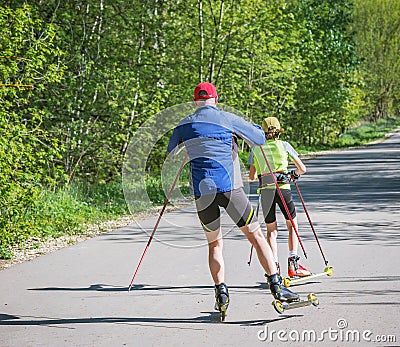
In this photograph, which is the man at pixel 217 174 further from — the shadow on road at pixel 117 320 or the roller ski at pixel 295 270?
the roller ski at pixel 295 270

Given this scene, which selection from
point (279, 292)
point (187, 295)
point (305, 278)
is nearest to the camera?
point (279, 292)

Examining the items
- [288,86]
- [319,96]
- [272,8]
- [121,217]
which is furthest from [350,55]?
[121,217]

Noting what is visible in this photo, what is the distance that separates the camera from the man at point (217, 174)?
670 centimetres

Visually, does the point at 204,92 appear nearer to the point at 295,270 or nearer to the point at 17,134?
the point at 295,270

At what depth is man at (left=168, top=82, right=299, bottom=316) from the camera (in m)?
6.70

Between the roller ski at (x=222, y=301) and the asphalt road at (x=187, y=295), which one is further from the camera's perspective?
the roller ski at (x=222, y=301)

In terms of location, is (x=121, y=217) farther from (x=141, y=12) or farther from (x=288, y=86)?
(x=288, y=86)

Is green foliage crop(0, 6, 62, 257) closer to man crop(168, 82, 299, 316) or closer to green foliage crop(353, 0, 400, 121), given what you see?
man crop(168, 82, 299, 316)

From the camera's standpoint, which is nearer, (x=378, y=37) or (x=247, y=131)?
(x=247, y=131)

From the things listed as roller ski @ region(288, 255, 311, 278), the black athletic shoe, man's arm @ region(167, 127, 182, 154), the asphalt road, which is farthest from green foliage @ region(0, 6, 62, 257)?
the black athletic shoe

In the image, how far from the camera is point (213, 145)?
6707 mm

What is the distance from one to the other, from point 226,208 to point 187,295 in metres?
1.32

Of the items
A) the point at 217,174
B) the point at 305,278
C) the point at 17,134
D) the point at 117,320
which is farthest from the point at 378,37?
the point at 117,320

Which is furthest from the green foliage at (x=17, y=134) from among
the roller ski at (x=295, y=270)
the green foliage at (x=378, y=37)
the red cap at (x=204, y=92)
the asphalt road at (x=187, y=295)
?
the green foliage at (x=378, y=37)
